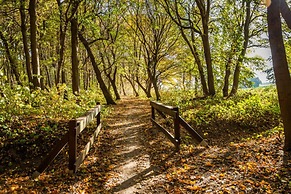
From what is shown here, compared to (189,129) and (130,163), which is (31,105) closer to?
(130,163)

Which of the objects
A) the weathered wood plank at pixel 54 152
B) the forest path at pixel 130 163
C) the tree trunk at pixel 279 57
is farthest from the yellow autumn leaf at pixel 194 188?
the weathered wood plank at pixel 54 152

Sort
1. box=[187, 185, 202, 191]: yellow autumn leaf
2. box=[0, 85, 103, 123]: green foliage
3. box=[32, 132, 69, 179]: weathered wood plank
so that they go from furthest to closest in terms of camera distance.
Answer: box=[0, 85, 103, 123]: green foliage, box=[32, 132, 69, 179]: weathered wood plank, box=[187, 185, 202, 191]: yellow autumn leaf

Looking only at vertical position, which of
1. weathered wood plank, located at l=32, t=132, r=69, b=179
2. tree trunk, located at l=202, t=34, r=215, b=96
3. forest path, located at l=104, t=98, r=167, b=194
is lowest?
forest path, located at l=104, t=98, r=167, b=194

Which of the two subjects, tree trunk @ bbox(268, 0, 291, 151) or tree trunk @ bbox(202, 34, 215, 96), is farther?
tree trunk @ bbox(202, 34, 215, 96)

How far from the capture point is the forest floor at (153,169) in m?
4.57

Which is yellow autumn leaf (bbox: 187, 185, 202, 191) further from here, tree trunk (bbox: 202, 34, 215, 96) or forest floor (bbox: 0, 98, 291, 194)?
tree trunk (bbox: 202, 34, 215, 96)

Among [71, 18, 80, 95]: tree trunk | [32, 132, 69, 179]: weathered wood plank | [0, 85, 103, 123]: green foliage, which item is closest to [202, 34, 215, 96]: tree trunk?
[71, 18, 80, 95]: tree trunk

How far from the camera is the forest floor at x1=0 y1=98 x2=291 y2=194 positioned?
15.0 feet

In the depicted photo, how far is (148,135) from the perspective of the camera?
9156 millimetres

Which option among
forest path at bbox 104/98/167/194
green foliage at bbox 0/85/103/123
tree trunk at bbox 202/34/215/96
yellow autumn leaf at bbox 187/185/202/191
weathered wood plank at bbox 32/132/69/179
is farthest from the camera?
tree trunk at bbox 202/34/215/96

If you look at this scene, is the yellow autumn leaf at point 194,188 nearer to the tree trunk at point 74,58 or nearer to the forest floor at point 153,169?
the forest floor at point 153,169

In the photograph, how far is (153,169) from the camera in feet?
19.0

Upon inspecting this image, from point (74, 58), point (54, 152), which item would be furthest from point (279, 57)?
point (74, 58)

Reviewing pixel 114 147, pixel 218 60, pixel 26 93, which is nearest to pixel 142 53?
pixel 218 60
